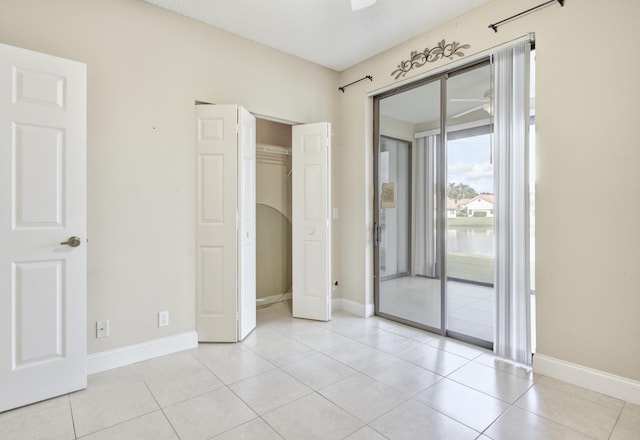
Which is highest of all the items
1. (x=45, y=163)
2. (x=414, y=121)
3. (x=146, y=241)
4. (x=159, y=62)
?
(x=159, y=62)

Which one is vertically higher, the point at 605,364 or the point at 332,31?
the point at 332,31

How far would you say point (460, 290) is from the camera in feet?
10.9

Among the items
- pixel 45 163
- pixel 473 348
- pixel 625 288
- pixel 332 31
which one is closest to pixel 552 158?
pixel 625 288

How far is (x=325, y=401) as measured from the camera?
6.95 feet

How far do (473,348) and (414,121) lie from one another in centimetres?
244

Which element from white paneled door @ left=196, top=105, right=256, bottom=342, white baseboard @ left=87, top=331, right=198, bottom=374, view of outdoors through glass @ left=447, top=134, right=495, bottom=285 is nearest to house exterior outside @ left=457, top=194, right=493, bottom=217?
view of outdoors through glass @ left=447, top=134, right=495, bottom=285

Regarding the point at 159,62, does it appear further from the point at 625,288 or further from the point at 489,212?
the point at 625,288

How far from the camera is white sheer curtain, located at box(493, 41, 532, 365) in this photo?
2.59m

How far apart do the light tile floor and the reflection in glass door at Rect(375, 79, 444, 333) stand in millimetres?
814

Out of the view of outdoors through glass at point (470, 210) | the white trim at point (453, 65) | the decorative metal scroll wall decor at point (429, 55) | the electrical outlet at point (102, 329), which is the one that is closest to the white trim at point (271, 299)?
the electrical outlet at point (102, 329)

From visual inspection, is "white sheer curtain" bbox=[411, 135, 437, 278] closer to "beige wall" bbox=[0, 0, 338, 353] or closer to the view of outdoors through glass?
the view of outdoors through glass

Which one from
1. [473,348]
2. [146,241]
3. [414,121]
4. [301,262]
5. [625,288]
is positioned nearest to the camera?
[625,288]

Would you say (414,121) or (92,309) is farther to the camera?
(414,121)

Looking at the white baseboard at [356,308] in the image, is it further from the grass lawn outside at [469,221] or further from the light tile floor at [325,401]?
the grass lawn outside at [469,221]
